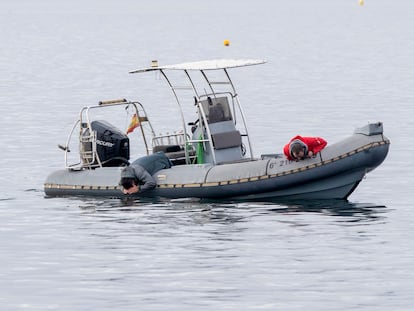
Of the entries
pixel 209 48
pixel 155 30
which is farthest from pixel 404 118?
pixel 155 30

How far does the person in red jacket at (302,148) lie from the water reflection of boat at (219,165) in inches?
5.3

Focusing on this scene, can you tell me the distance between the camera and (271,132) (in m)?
51.1

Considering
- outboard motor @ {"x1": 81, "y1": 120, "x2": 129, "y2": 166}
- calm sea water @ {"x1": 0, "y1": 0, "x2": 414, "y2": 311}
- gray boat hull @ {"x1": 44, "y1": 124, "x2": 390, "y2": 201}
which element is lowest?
calm sea water @ {"x1": 0, "y1": 0, "x2": 414, "y2": 311}

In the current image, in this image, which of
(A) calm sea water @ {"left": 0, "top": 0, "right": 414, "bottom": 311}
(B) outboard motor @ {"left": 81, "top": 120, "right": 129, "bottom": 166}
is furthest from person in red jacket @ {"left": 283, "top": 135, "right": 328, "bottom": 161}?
(B) outboard motor @ {"left": 81, "top": 120, "right": 129, "bottom": 166}

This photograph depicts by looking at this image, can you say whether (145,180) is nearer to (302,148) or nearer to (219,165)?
(219,165)

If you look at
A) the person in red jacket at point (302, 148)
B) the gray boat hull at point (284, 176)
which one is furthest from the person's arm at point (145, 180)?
the person in red jacket at point (302, 148)

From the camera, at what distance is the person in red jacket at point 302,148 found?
31.1 meters

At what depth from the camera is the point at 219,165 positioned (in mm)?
32406

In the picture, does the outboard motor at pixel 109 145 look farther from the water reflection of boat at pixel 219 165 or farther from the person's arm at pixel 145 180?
the person's arm at pixel 145 180

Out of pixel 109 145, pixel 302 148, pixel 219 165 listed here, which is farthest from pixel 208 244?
pixel 109 145

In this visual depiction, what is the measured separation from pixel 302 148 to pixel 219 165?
2.14 meters

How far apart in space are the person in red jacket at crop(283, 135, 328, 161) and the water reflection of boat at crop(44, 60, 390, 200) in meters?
0.13

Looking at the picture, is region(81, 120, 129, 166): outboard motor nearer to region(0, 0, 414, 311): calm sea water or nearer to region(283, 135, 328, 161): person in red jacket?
region(0, 0, 414, 311): calm sea water

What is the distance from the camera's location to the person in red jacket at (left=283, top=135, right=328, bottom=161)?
31.1 meters
